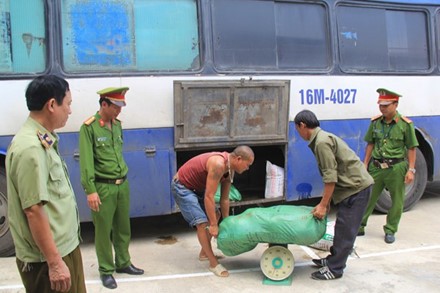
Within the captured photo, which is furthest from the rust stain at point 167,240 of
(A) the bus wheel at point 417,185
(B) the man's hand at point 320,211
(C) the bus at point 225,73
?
(A) the bus wheel at point 417,185

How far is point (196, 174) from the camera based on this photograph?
4.06 meters

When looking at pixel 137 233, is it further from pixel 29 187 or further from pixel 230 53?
pixel 29 187

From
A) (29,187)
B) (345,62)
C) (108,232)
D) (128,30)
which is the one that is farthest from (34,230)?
(345,62)

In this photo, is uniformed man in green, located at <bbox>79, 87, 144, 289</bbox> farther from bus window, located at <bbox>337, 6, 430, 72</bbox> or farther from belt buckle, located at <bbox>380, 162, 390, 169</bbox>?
bus window, located at <bbox>337, 6, 430, 72</bbox>

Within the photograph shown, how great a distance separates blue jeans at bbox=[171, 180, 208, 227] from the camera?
160 inches

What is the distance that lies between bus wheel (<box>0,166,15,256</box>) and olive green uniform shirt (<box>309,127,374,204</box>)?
2.99 metres

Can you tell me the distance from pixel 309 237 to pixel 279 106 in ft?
5.71

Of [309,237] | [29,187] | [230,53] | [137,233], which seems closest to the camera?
[29,187]

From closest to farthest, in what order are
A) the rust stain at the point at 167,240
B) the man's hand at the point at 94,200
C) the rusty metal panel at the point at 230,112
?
the man's hand at the point at 94,200 < the rusty metal panel at the point at 230,112 < the rust stain at the point at 167,240

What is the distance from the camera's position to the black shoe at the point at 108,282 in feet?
12.5

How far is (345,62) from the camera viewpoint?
5574 mm

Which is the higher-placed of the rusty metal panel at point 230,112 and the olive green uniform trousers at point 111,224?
the rusty metal panel at point 230,112

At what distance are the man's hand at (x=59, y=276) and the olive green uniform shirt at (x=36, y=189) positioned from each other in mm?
93

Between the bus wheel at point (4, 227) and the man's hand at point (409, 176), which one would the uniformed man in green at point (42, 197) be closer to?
the bus wheel at point (4, 227)
